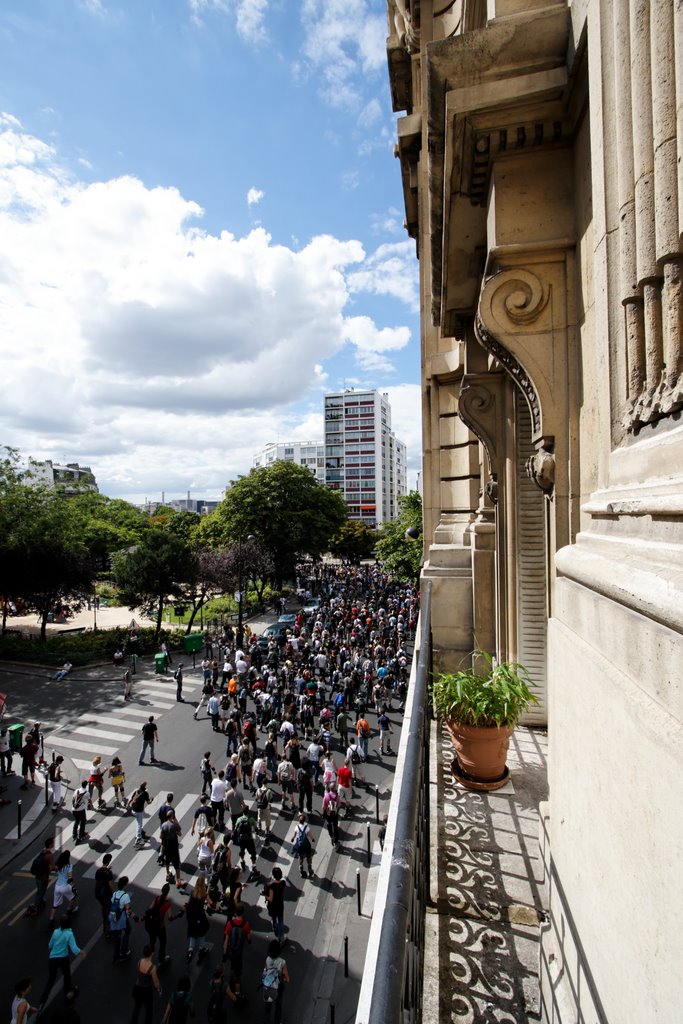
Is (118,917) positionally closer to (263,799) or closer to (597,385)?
(263,799)

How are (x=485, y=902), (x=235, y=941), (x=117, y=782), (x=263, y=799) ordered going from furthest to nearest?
(x=117, y=782), (x=263, y=799), (x=235, y=941), (x=485, y=902)

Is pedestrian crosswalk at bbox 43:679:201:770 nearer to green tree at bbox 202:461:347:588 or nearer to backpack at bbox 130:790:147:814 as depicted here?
backpack at bbox 130:790:147:814

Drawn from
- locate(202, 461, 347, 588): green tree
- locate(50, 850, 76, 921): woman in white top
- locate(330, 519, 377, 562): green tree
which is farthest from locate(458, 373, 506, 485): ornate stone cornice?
locate(330, 519, 377, 562): green tree

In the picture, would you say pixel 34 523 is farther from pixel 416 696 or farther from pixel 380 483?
pixel 380 483

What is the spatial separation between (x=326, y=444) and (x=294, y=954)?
114517 millimetres

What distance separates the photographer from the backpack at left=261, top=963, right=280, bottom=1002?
23.4 feet

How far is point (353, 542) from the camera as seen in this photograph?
64250 mm

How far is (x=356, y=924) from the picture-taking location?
8.80 m

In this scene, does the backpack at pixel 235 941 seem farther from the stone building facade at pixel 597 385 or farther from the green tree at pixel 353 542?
the green tree at pixel 353 542

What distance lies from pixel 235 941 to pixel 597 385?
30.3 ft

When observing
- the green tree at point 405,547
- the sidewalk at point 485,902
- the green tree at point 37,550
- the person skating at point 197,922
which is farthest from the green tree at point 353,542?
the sidewalk at point 485,902

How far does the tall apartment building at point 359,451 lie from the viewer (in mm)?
116188

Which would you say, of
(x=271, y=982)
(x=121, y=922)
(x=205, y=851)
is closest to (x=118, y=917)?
(x=121, y=922)

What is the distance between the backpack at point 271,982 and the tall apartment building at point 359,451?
10682cm
